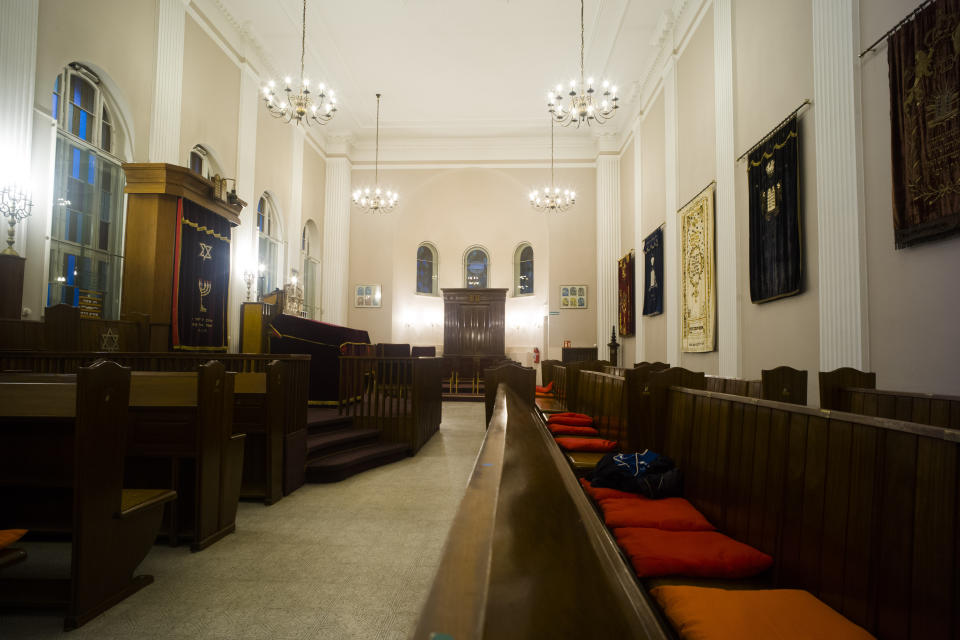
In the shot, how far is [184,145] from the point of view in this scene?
263 inches

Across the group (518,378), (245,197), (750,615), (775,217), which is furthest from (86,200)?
(775,217)

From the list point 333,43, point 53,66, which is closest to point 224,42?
point 333,43

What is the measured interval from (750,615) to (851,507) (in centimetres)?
42

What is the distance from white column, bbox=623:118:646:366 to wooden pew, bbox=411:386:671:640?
8974 millimetres

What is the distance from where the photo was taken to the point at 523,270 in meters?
14.2

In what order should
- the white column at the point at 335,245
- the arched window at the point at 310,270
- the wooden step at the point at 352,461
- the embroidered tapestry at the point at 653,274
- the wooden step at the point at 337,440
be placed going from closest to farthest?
the wooden step at the point at 352,461 → the wooden step at the point at 337,440 → the embroidered tapestry at the point at 653,274 → the arched window at the point at 310,270 → the white column at the point at 335,245

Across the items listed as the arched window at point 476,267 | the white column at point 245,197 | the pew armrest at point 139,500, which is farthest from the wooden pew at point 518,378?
the arched window at point 476,267

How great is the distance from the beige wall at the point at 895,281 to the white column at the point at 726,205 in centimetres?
202

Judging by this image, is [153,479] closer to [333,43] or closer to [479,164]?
[333,43]

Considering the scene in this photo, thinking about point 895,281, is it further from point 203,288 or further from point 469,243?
point 469,243

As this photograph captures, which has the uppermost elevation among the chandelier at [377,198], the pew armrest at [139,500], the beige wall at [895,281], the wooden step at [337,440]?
the chandelier at [377,198]

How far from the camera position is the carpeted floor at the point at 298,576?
1.89 meters

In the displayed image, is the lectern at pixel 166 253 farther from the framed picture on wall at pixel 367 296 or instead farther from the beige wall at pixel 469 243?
the beige wall at pixel 469 243

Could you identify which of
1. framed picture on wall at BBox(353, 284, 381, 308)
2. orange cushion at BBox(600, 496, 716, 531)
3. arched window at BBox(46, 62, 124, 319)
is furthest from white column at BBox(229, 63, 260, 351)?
orange cushion at BBox(600, 496, 716, 531)
